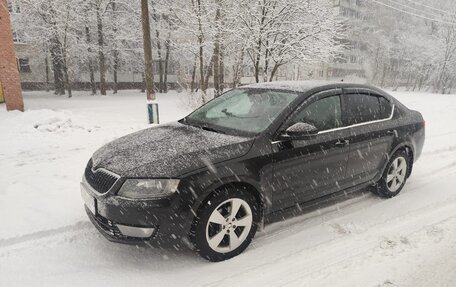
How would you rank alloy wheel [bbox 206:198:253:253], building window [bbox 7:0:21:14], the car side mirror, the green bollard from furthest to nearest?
building window [bbox 7:0:21:14], the green bollard, the car side mirror, alloy wheel [bbox 206:198:253:253]

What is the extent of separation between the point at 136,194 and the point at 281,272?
4.92 ft

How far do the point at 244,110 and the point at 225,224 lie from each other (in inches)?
57.7

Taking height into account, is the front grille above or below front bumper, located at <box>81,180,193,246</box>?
above

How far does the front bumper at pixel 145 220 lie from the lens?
2.99m

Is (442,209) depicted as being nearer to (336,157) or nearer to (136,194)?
(336,157)

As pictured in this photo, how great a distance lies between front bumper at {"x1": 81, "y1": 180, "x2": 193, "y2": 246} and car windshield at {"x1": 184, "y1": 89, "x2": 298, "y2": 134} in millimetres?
1212

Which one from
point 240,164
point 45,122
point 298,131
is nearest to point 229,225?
point 240,164

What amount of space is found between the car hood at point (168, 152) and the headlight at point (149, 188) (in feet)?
0.17

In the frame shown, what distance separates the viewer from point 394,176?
5012 millimetres

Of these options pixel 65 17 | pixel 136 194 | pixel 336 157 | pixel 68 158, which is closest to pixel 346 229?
pixel 336 157

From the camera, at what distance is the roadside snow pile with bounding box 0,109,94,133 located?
9039mm

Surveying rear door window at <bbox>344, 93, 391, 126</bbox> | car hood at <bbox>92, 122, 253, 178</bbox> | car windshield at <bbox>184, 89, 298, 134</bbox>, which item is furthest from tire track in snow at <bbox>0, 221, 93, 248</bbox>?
rear door window at <bbox>344, 93, 391, 126</bbox>

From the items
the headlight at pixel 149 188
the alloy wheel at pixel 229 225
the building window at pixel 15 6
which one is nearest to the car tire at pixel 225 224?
the alloy wheel at pixel 229 225

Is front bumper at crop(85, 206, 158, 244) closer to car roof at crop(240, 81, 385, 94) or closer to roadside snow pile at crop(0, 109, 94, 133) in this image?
car roof at crop(240, 81, 385, 94)
